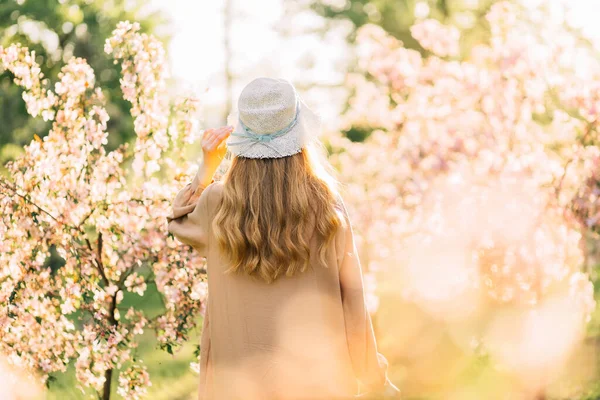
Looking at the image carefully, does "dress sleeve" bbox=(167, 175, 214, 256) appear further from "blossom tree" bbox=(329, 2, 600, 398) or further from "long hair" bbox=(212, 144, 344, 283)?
"blossom tree" bbox=(329, 2, 600, 398)

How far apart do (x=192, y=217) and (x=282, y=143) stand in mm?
394

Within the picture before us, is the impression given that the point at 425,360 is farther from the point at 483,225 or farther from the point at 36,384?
the point at 36,384

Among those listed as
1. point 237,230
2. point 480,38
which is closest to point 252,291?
point 237,230

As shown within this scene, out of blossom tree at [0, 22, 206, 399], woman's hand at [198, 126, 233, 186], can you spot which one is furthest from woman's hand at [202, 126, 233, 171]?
blossom tree at [0, 22, 206, 399]

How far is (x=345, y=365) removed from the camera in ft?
7.72

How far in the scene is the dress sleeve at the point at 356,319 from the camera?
7.56 feet

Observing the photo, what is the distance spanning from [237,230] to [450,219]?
172 inches

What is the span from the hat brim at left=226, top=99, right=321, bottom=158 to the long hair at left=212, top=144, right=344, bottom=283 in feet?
0.09

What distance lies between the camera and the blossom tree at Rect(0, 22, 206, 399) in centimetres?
343

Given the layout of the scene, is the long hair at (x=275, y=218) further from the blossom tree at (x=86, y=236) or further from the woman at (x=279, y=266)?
the blossom tree at (x=86, y=236)

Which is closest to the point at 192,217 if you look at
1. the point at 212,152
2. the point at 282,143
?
the point at 212,152

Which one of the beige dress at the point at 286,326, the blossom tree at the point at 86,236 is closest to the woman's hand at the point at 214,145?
the beige dress at the point at 286,326

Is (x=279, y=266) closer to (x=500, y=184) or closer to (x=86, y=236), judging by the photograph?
(x=86, y=236)

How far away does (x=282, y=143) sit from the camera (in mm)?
2266
